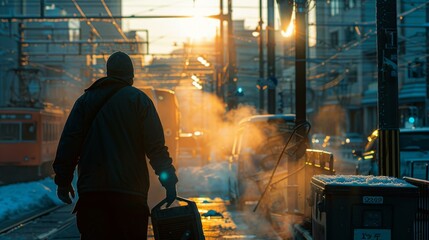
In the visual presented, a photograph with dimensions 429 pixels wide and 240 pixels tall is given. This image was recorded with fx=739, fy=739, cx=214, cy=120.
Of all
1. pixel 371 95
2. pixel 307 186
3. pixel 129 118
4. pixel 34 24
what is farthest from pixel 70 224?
pixel 34 24

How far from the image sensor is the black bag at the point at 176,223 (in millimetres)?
5285

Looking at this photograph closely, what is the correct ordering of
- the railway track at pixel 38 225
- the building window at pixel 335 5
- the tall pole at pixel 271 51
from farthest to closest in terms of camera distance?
1. the building window at pixel 335 5
2. the tall pole at pixel 271 51
3. the railway track at pixel 38 225

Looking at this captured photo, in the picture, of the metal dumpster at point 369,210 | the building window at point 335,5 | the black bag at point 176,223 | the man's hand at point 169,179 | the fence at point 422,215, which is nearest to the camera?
the man's hand at point 169,179

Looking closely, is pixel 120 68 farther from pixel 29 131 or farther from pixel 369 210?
pixel 29 131

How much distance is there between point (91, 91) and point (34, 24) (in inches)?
2950

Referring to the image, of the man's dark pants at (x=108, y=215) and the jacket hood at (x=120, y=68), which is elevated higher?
the jacket hood at (x=120, y=68)

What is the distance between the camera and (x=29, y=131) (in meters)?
28.1

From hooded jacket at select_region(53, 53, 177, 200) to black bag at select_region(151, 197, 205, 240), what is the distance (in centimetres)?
24

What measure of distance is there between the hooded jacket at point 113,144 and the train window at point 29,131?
2353cm

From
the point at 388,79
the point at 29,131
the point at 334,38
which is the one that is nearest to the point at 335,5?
the point at 334,38

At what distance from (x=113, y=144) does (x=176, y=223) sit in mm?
762

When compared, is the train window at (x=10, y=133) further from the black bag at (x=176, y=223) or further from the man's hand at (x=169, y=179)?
the man's hand at (x=169, y=179)

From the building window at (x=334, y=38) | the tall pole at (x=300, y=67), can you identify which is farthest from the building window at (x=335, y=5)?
the tall pole at (x=300, y=67)

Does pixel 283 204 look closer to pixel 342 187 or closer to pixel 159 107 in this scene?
pixel 342 187
